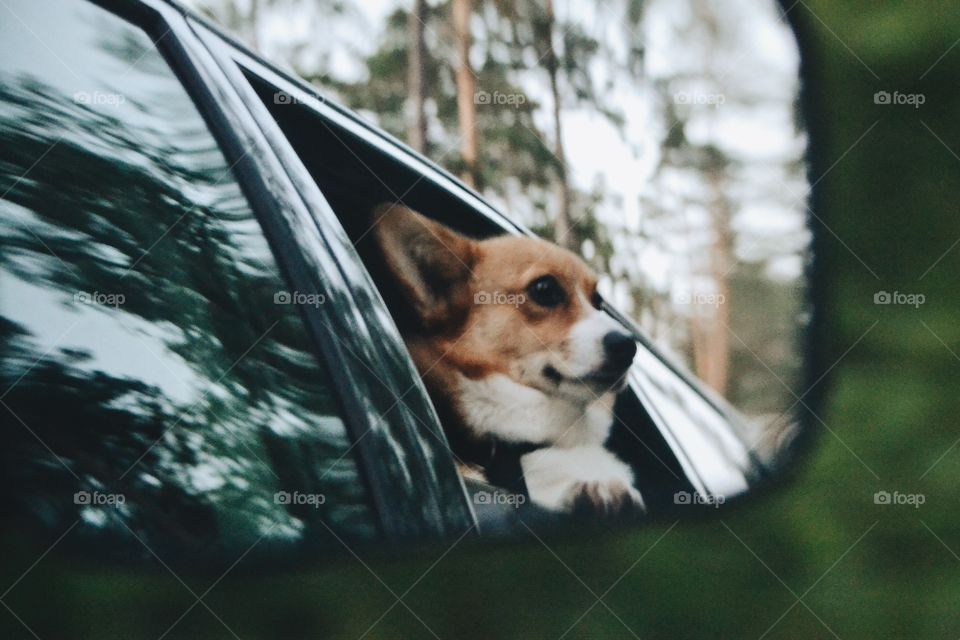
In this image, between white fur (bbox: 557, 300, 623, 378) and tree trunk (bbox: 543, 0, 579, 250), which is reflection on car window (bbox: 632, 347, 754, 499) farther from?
tree trunk (bbox: 543, 0, 579, 250)

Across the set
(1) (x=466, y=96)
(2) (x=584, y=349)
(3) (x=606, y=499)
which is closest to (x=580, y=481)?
(3) (x=606, y=499)

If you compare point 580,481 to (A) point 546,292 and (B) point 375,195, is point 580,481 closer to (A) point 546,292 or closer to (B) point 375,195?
(A) point 546,292

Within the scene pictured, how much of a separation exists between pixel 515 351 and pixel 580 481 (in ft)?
1.04

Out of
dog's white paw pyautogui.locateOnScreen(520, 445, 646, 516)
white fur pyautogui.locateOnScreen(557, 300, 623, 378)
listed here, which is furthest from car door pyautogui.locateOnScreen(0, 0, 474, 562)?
white fur pyautogui.locateOnScreen(557, 300, 623, 378)

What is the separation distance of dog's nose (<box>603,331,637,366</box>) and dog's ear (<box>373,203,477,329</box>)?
1.02 feet

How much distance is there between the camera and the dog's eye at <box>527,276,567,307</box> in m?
1.93

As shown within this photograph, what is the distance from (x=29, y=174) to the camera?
1.73m

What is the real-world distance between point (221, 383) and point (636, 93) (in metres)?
1.10

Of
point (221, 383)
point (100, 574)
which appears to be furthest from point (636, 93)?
point (100, 574)

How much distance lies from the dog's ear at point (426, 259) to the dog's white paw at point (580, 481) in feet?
1.21

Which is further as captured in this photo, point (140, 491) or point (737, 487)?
point (737, 487)

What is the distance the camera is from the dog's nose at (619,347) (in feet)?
6.33

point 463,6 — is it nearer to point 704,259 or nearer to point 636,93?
point 636,93

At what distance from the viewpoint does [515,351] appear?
191cm
